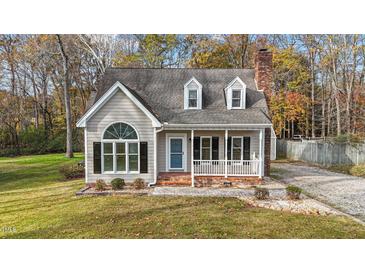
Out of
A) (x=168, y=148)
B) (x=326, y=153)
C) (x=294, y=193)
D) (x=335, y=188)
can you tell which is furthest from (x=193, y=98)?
(x=326, y=153)

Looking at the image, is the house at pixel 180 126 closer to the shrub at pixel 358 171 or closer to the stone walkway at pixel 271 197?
the stone walkway at pixel 271 197

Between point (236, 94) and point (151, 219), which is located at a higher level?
point (236, 94)

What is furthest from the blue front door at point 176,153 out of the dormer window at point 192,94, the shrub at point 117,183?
the shrub at point 117,183

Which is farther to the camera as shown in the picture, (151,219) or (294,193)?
(294,193)

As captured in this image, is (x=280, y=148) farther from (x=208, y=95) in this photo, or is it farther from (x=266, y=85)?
(x=208, y=95)

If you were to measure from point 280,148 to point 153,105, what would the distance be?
49.9ft

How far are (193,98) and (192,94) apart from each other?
21cm

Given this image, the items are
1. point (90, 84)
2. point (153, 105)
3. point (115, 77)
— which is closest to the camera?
point (153, 105)

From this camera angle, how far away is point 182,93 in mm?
11391

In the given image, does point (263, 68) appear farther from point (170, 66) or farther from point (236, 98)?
point (170, 66)

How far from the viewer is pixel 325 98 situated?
20719 mm

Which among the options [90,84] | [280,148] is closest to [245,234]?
[280,148]

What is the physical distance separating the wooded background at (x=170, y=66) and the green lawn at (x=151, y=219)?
10769 mm

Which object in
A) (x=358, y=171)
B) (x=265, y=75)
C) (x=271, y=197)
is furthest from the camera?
(x=358, y=171)
